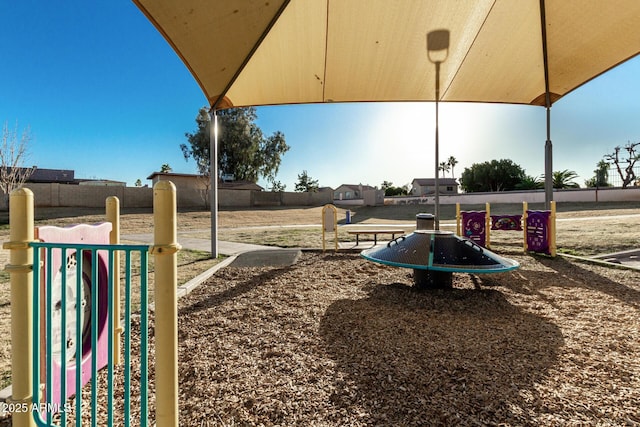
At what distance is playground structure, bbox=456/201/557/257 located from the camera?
739 centimetres

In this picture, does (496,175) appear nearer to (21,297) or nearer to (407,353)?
(407,353)

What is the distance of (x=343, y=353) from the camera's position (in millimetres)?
2607

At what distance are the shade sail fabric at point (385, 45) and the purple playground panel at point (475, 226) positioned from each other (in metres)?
3.20

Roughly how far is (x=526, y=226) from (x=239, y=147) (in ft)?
115

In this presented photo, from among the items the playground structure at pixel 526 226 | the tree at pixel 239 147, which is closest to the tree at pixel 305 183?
the tree at pixel 239 147

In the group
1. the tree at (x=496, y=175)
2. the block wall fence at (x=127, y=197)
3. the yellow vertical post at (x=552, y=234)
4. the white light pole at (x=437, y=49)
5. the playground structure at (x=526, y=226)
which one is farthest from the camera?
the tree at (x=496, y=175)

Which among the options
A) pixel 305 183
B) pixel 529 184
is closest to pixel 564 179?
pixel 529 184

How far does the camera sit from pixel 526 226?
7.88 meters

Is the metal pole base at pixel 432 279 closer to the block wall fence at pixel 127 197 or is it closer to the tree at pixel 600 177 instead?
the block wall fence at pixel 127 197

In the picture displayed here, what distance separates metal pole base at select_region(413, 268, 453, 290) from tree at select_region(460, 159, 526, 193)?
56671 mm

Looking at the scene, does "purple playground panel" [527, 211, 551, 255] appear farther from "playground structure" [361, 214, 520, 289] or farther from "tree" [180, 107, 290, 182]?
"tree" [180, 107, 290, 182]

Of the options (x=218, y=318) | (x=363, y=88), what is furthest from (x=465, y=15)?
(x=218, y=318)

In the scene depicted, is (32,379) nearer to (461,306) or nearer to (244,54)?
(461,306)

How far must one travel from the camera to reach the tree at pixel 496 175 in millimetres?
51875
